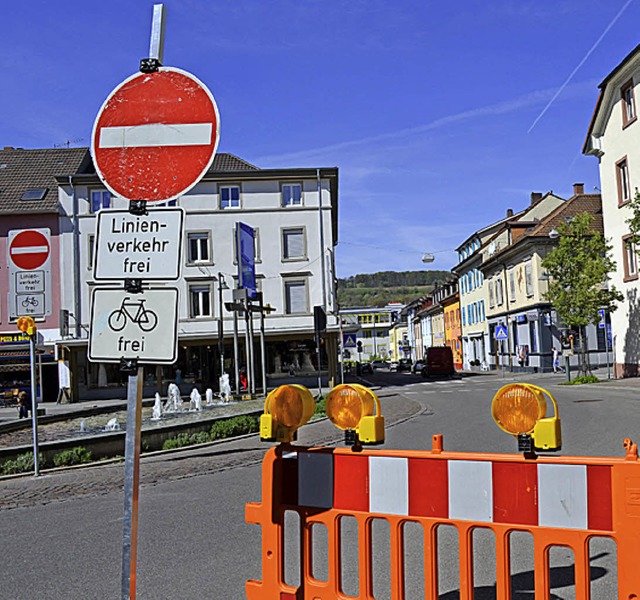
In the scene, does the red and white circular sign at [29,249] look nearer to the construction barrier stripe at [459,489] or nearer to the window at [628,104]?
the construction barrier stripe at [459,489]

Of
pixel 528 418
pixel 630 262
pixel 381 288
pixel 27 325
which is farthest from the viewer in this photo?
pixel 381 288

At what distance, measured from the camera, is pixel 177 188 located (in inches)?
156

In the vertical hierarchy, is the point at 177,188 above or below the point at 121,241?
above

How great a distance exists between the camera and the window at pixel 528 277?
49156mm

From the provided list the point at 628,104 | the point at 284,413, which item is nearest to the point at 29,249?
the point at 284,413

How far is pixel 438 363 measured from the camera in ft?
169

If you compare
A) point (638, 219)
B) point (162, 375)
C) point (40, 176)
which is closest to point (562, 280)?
point (638, 219)

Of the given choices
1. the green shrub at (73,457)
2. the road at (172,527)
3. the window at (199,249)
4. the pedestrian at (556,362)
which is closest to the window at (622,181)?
the pedestrian at (556,362)

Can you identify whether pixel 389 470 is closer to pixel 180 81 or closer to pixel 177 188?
pixel 177 188

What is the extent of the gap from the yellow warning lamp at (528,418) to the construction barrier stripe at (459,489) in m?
0.11

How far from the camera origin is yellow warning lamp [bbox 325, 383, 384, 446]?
3.97m

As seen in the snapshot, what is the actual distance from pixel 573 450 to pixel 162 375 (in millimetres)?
33090

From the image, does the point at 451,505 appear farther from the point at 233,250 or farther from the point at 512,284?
the point at 512,284

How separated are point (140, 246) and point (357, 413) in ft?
4.55
